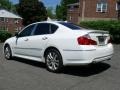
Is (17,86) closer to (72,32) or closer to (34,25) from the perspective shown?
(72,32)

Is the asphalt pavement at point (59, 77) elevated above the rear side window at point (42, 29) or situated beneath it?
situated beneath

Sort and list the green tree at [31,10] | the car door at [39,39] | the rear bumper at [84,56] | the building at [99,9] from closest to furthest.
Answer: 1. the rear bumper at [84,56]
2. the car door at [39,39]
3. the building at [99,9]
4. the green tree at [31,10]

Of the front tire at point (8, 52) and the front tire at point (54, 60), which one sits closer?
the front tire at point (54, 60)

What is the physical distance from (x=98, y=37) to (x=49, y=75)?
6.30ft

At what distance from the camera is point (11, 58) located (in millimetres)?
12438

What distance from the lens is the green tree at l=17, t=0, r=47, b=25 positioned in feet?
277

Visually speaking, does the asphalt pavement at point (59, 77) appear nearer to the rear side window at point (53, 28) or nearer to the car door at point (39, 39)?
the car door at point (39, 39)

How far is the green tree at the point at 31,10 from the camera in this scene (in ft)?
277

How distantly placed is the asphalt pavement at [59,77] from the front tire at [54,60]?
18 centimetres

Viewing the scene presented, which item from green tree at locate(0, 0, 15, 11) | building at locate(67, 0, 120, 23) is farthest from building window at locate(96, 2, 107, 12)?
green tree at locate(0, 0, 15, 11)

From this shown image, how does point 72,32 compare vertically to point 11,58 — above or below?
above

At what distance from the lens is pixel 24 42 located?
11039mm

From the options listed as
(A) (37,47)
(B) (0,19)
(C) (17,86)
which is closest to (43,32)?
(A) (37,47)

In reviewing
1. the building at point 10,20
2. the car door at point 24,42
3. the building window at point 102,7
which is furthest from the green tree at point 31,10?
the car door at point 24,42
